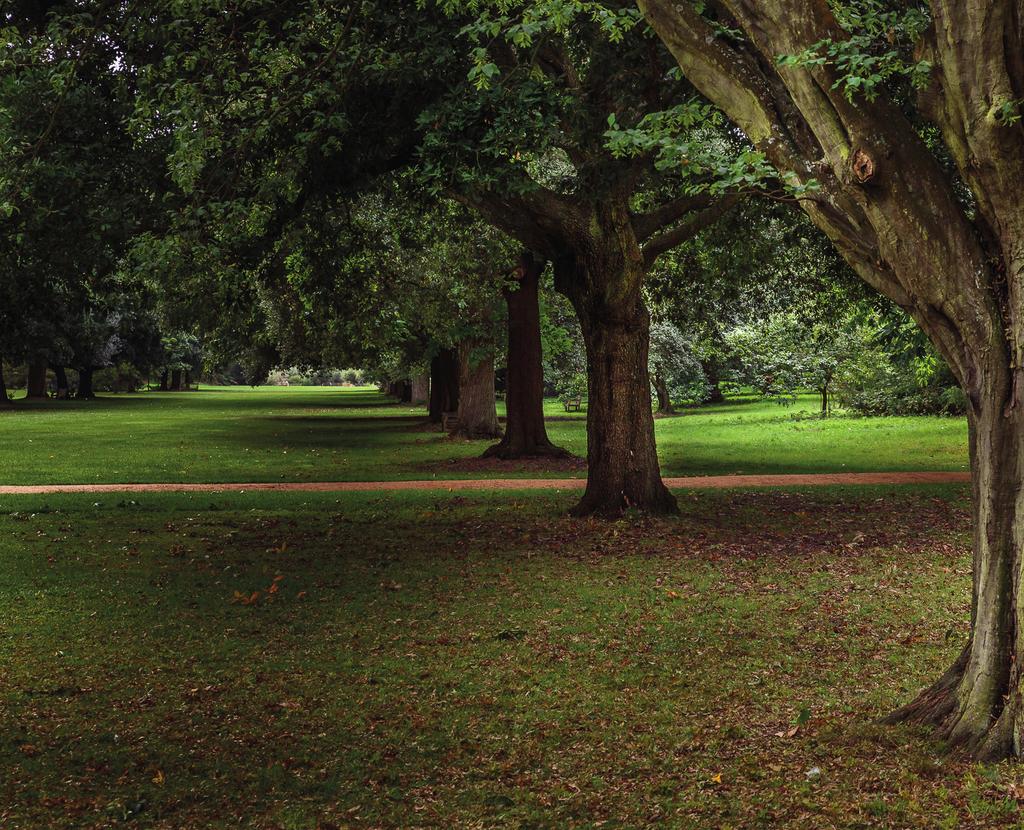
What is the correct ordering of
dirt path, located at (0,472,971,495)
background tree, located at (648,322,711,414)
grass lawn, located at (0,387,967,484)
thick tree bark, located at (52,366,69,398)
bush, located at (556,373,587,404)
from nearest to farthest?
dirt path, located at (0,472,971,495) < grass lawn, located at (0,387,967,484) < background tree, located at (648,322,711,414) < bush, located at (556,373,587,404) < thick tree bark, located at (52,366,69,398)

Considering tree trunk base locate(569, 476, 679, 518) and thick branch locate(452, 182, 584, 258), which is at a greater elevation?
thick branch locate(452, 182, 584, 258)

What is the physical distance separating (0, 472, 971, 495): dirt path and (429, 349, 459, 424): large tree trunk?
15.5 m

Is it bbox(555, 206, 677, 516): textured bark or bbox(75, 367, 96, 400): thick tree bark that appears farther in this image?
bbox(75, 367, 96, 400): thick tree bark

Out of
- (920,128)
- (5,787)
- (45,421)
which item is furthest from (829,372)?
(5,787)

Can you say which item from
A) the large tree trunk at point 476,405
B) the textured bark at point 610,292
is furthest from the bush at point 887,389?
the textured bark at point 610,292

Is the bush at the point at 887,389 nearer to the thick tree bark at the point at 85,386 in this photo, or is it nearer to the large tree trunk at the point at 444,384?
the large tree trunk at the point at 444,384

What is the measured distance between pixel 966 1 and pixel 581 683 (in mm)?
4679

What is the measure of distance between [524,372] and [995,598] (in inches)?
723

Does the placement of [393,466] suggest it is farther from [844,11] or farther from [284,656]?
[844,11]

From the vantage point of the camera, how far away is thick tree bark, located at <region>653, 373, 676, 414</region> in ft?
152

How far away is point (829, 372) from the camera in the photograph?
3588 centimetres

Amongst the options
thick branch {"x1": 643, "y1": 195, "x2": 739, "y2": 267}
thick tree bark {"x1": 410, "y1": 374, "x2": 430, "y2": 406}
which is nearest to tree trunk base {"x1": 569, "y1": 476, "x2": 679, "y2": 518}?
thick branch {"x1": 643, "y1": 195, "x2": 739, "y2": 267}

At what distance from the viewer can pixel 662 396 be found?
47500mm

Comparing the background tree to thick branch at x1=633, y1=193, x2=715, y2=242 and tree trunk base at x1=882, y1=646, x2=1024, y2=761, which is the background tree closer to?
thick branch at x1=633, y1=193, x2=715, y2=242
